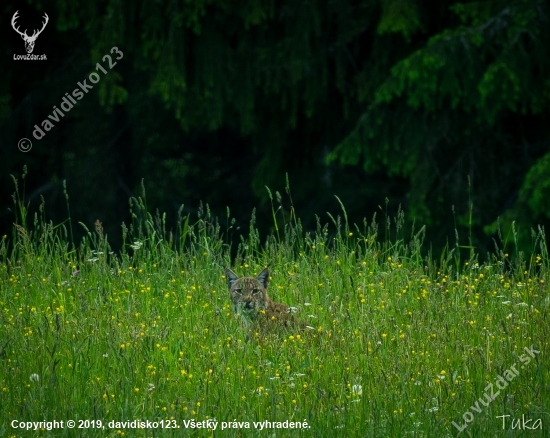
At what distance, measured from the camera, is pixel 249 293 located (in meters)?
6.54

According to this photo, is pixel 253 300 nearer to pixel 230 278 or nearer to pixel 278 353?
pixel 230 278

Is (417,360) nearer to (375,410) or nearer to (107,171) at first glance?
(375,410)

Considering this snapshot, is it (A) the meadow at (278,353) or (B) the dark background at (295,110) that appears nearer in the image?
(A) the meadow at (278,353)

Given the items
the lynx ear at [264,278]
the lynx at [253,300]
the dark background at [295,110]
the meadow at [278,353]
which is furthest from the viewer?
the dark background at [295,110]

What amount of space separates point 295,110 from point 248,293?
7785mm

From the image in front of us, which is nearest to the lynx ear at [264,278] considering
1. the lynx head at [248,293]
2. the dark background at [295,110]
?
the lynx head at [248,293]

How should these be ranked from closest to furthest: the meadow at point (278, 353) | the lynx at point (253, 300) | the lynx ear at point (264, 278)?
1. the meadow at point (278, 353)
2. the lynx at point (253, 300)
3. the lynx ear at point (264, 278)

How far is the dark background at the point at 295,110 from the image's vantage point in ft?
38.5

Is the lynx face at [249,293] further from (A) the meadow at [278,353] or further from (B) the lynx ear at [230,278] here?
(A) the meadow at [278,353]

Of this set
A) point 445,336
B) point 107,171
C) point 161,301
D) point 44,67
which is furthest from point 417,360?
point 44,67

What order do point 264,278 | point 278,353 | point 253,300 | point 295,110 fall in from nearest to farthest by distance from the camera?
point 278,353 → point 253,300 → point 264,278 → point 295,110

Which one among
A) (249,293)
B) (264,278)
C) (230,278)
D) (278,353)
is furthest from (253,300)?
(278,353)

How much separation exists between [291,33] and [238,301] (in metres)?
8.03

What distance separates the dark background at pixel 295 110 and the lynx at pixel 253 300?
3.50 m
